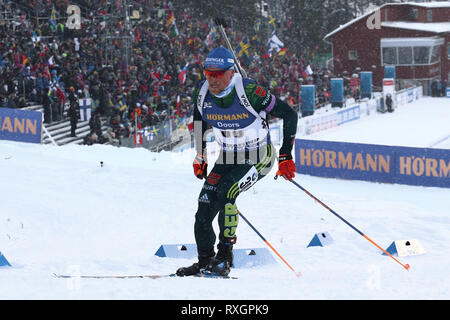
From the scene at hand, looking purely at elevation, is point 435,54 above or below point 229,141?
above

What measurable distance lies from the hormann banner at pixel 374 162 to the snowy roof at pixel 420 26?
3228 cm

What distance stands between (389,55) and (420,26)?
2922mm

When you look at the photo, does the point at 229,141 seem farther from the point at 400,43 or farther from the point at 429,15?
the point at 429,15

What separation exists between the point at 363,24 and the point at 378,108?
44.0ft

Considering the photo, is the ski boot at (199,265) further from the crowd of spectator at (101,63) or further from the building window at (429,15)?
the building window at (429,15)

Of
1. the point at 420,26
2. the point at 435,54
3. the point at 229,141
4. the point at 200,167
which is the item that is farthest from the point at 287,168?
the point at 420,26

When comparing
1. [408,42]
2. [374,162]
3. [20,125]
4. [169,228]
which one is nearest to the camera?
[169,228]

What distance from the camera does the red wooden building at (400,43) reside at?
4462 cm

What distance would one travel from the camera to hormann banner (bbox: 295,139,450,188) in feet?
45.0

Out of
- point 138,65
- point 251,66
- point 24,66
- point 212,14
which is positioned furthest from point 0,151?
point 212,14

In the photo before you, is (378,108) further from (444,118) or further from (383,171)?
(383,171)

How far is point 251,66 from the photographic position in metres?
31.1

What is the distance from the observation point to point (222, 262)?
6.10 meters

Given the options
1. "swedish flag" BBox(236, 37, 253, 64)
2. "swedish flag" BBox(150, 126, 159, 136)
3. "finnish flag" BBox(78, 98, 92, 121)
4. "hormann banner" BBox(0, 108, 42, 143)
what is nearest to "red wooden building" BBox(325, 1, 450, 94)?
"swedish flag" BBox(236, 37, 253, 64)
